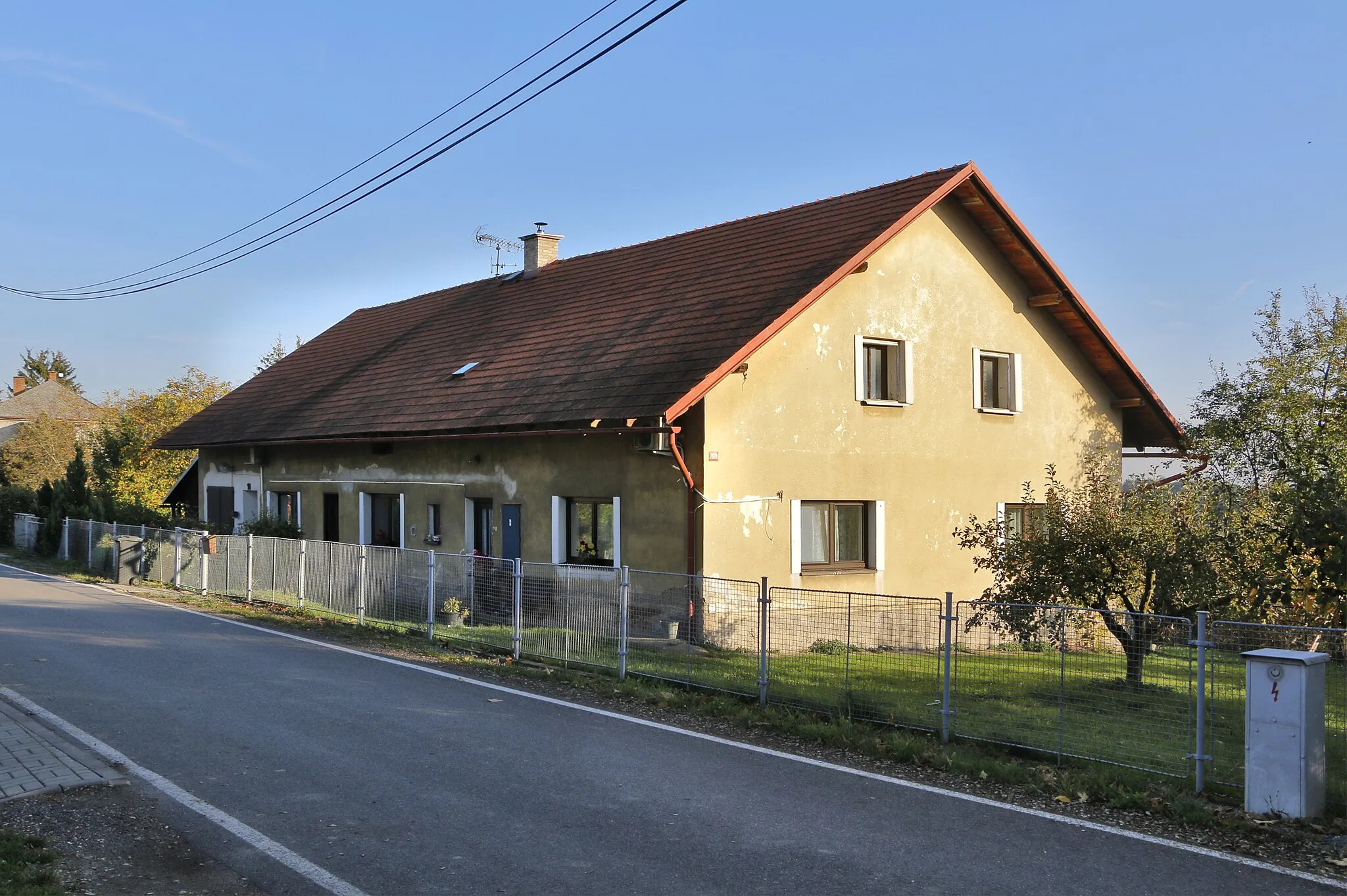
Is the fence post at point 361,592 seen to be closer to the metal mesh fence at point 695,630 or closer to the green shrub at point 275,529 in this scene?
the metal mesh fence at point 695,630

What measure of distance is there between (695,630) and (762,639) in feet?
13.4

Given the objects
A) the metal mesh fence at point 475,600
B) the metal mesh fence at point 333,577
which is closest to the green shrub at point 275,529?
the metal mesh fence at point 333,577

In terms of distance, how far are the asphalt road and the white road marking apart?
73 mm

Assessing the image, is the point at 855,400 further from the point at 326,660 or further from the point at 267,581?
the point at 267,581

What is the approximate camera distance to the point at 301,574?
1892cm

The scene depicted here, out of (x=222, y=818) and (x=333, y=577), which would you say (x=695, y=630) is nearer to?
(x=333, y=577)

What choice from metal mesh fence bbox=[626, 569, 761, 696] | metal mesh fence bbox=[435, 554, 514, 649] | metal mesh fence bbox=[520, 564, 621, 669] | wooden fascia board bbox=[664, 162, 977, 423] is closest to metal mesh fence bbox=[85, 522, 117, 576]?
metal mesh fence bbox=[435, 554, 514, 649]

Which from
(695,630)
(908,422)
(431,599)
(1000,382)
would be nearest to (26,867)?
(431,599)

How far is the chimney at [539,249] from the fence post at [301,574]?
1064 cm

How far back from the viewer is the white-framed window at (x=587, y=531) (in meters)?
17.7

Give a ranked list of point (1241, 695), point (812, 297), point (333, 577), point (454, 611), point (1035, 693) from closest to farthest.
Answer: point (1241, 695) < point (1035, 693) < point (454, 611) < point (812, 297) < point (333, 577)

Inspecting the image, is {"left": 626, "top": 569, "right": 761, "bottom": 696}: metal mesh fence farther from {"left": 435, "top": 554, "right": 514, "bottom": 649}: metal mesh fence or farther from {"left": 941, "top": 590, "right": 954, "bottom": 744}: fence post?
{"left": 941, "top": 590, "right": 954, "bottom": 744}: fence post

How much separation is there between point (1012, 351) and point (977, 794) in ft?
44.5

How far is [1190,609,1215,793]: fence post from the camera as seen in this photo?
7949 mm
